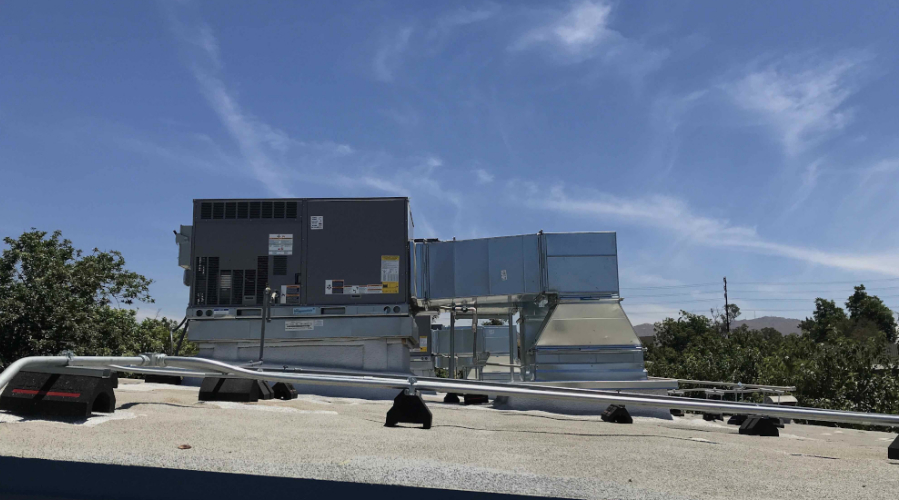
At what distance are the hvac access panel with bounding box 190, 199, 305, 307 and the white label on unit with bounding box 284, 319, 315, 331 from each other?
0.31 metres

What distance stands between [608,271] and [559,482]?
22.5 feet

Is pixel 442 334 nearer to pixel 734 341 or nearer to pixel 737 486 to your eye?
pixel 737 486

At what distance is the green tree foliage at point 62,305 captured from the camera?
20.2 meters

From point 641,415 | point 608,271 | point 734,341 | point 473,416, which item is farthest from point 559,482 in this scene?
point 734,341

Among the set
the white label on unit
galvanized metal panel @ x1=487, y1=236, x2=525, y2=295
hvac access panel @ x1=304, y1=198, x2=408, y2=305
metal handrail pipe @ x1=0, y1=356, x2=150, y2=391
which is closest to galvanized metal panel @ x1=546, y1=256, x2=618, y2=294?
galvanized metal panel @ x1=487, y1=236, x2=525, y2=295

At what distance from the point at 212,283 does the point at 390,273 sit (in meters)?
2.57

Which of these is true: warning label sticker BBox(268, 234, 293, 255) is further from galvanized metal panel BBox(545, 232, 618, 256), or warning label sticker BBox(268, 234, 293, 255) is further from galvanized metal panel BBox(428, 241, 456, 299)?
galvanized metal panel BBox(545, 232, 618, 256)

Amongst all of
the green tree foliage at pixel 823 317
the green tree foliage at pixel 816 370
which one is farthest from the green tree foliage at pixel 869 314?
the green tree foliage at pixel 816 370

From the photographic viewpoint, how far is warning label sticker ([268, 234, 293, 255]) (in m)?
9.50

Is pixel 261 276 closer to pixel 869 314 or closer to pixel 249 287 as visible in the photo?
pixel 249 287

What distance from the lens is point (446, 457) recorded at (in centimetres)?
264

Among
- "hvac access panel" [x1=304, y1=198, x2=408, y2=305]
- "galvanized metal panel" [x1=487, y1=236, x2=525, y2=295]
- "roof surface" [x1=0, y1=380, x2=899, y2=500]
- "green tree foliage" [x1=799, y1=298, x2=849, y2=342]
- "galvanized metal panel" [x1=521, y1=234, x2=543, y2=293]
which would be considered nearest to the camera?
"roof surface" [x1=0, y1=380, x2=899, y2=500]

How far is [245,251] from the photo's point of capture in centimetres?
946

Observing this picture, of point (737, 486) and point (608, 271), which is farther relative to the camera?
point (608, 271)
